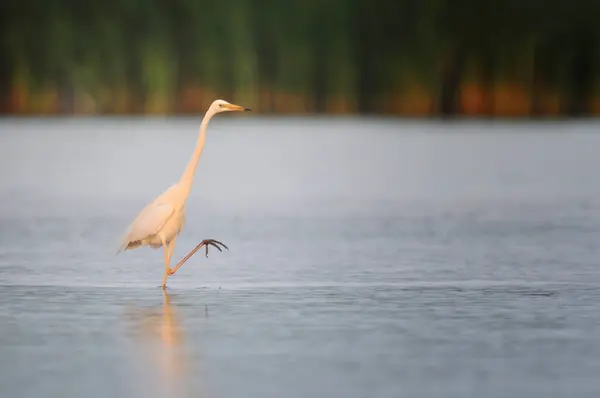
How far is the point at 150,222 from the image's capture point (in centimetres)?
1081

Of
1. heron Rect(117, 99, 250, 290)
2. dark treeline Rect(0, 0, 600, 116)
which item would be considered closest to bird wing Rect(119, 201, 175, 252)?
heron Rect(117, 99, 250, 290)

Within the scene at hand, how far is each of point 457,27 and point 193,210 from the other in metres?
42.2

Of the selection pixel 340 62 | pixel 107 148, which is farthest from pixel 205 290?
pixel 340 62

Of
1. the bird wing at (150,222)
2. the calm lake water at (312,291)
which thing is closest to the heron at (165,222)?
the bird wing at (150,222)

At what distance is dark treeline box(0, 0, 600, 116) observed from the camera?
55562 millimetres

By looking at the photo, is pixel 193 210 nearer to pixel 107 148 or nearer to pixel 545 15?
pixel 107 148

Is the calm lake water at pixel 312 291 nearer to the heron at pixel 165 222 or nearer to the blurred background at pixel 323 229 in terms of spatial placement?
the blurred background at pixel 323 229

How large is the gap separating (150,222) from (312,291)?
4.22 feet

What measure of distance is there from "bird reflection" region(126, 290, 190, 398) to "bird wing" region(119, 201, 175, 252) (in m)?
1.00

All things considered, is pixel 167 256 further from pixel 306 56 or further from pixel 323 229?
pixel 306 56

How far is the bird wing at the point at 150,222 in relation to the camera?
1080 cm

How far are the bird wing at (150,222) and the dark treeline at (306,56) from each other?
1669 inches

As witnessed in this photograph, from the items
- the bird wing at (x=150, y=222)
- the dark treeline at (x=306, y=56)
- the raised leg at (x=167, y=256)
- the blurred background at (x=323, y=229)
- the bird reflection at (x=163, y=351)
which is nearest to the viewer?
the bird reflection at (x=163, y=351)

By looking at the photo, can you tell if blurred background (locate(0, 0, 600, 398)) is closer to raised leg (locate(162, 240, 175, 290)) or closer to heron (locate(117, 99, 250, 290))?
raised leg (locate(162, 240, 175, 290))
